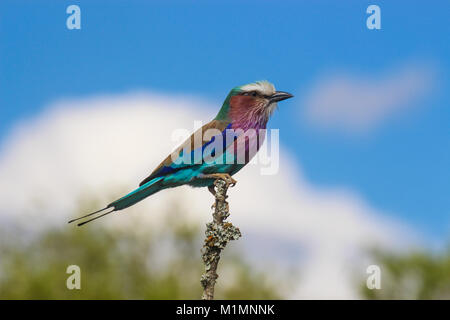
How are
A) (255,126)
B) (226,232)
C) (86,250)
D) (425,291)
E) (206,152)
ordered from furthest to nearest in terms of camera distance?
(86,250), (425,291), (255,126), (206,152), (226,232)

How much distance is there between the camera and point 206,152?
242 inches

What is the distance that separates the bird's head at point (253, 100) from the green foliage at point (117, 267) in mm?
13022

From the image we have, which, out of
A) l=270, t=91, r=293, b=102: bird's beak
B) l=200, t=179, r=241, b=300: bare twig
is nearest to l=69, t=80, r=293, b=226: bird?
l=270, t=91, r=293, b=102: bird's beak

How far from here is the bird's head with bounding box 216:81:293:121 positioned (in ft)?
22.1

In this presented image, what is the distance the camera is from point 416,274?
19891mm

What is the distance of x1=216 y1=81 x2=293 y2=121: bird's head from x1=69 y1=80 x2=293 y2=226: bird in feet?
0.04

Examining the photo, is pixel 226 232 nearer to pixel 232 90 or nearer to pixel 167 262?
pixel 232 90

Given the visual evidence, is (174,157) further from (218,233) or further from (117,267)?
(117,267)

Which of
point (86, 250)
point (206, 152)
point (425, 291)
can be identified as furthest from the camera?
point (86, 250)

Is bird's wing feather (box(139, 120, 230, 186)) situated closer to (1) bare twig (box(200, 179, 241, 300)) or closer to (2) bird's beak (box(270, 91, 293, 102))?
(2) bird's beak (box(270, 91, 293, 102))

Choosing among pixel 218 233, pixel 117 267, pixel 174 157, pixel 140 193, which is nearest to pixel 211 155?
pixel 174 157
